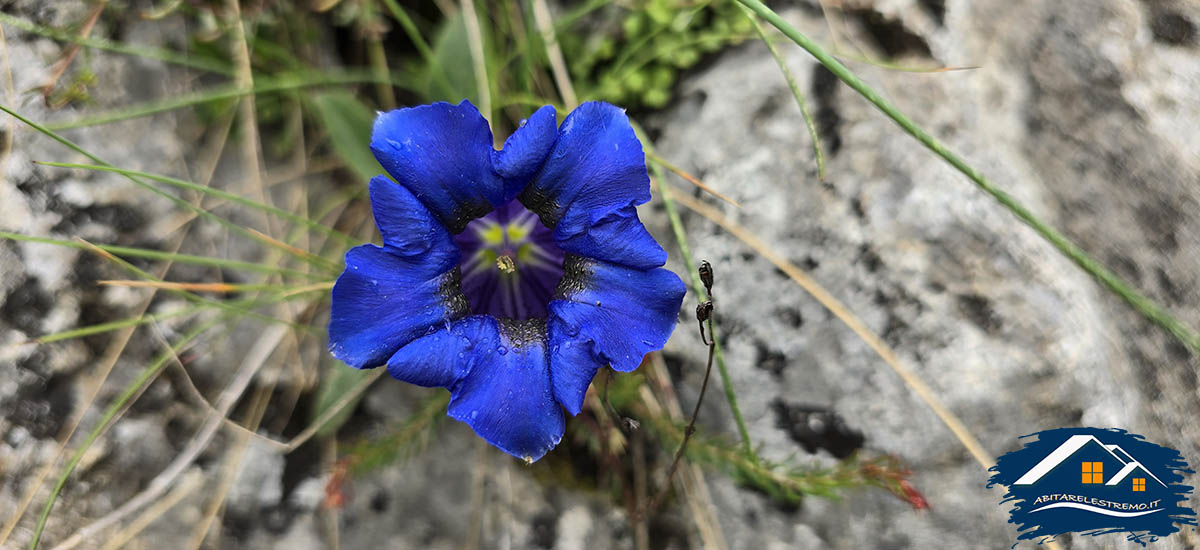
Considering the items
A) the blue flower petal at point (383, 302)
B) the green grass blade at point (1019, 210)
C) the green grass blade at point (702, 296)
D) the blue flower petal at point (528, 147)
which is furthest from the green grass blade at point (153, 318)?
the green grass blade at point (1019, 210)

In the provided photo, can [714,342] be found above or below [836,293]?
below

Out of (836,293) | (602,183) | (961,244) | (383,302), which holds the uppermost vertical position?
(961,244)

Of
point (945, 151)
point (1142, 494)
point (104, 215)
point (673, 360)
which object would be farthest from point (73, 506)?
point (1142, 494)

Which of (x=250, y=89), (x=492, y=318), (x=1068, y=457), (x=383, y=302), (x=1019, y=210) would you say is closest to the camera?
(x=1019, y=210)

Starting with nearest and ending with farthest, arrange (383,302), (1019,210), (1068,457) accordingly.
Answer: (1019,210) → (383,302) → (1068,457)

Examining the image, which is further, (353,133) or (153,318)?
(353,133)

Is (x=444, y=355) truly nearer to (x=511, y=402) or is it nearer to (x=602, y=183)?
(x=511, y=402)

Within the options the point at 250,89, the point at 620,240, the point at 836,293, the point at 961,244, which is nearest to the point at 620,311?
the point at 620,240
